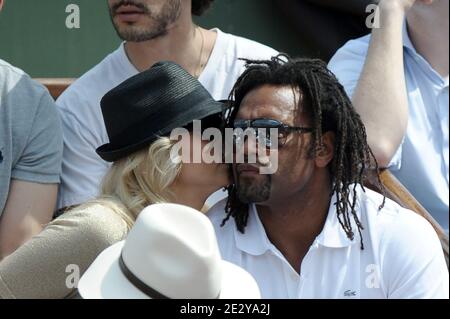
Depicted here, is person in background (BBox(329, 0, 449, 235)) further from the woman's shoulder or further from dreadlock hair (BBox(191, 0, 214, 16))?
the woman's shoulder

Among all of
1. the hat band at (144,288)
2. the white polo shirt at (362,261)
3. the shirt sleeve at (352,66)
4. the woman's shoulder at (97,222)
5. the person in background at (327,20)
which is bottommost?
the white polo shirt at (362,261)

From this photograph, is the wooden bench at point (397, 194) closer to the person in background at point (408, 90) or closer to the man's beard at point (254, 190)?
the person in background at point (408, 90)

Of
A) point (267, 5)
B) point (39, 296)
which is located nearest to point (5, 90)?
point (39, 296)

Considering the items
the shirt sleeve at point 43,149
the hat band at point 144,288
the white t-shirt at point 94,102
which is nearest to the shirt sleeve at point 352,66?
the white t-shirt at point 94,102

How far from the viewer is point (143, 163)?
3051 millimetres

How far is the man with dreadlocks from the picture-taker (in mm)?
3008

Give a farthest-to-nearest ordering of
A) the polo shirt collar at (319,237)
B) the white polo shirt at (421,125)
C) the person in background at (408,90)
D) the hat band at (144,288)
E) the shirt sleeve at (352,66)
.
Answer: the white polo shirt at (421,125) → the shirt sleeve at (352,66) → the person in background at (408,90) → the polo shirt collar at (319,237) → the hat band at (144,288)

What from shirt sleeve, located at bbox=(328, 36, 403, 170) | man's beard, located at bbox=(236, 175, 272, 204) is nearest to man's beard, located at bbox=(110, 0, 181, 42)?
shirt sleeve, located at bbox=(328, 36, 403, 170)

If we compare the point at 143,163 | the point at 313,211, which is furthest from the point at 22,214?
the point at 313,211

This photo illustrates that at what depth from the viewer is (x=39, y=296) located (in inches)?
106

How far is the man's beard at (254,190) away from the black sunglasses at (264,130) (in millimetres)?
112

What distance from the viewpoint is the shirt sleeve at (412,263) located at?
2.96 m

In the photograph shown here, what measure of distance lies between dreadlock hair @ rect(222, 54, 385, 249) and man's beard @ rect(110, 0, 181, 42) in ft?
1.64
